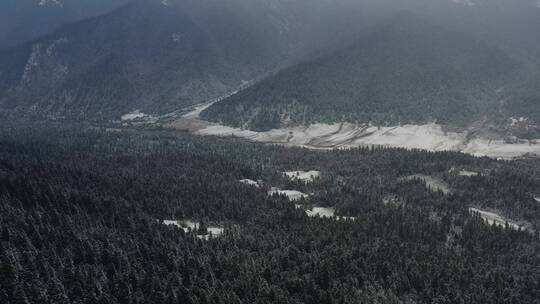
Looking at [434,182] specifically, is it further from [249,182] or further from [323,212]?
[249,182]

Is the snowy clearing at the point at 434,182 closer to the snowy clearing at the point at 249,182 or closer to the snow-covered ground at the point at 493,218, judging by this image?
the snow-covered ground at the point at 493,218

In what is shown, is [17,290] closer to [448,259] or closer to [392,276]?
[392,276]

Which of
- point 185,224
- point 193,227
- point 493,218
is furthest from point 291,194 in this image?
point 493,218

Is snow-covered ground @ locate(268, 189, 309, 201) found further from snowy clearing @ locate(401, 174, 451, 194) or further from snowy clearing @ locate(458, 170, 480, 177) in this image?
snowy clearing @ locate(458, 170, 480, 177)

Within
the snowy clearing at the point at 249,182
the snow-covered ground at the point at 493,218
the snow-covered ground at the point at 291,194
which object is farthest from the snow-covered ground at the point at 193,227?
the snow-covered ground at the point at 493,218

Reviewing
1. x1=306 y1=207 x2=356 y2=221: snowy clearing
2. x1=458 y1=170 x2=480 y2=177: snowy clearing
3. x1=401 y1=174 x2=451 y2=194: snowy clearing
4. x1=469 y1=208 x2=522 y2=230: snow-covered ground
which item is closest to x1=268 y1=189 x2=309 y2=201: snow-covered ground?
x1=306 y1=207 x2=356 y2=221: snowy clearing

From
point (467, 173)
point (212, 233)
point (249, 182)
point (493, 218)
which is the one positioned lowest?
point (212, 233)
